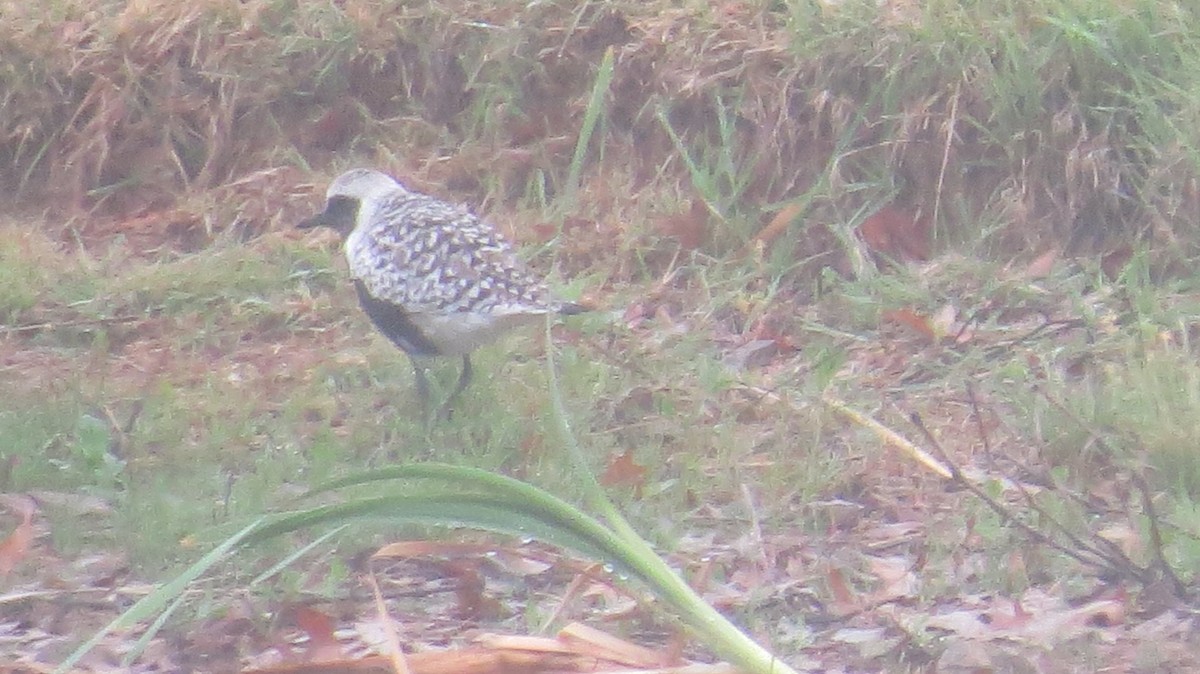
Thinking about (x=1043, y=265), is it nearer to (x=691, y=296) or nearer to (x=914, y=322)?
(x=914, y=322)

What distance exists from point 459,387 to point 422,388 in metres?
0.13

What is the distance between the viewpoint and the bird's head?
623 cm

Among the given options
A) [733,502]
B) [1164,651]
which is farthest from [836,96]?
[1164,651]

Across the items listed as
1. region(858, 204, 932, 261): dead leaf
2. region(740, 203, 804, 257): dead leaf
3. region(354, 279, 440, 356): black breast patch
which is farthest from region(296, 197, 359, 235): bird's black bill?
region(858, 204, 932, 261): dead leaf

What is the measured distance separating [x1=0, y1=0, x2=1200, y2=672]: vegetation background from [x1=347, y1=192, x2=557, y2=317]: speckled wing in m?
0.34

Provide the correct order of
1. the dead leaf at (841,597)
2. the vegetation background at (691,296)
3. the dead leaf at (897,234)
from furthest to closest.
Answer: the dead leaf at (897,234), the vegetation background at (691,296), the dead leaf at (841,597)

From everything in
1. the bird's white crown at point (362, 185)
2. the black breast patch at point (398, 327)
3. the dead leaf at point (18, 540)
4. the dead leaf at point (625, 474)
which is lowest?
the dead leaf at point (625, 474)

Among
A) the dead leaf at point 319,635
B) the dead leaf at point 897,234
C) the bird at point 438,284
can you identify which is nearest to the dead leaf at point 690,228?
the dead leaf at point 897,234

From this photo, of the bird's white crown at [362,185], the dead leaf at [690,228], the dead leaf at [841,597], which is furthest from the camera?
the dead leaf at [690,228]

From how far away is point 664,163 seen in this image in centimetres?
701

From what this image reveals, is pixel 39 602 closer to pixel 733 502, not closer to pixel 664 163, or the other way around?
pixel 733 502

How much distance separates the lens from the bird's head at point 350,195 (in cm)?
623

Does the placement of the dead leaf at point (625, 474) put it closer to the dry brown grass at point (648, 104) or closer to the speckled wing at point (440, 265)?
the speckled wing at point (440, 265)

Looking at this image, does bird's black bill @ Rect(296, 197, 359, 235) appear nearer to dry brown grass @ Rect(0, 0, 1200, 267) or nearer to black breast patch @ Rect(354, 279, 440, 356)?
black breast patch @ Rect(354, 279, 440, 356)
